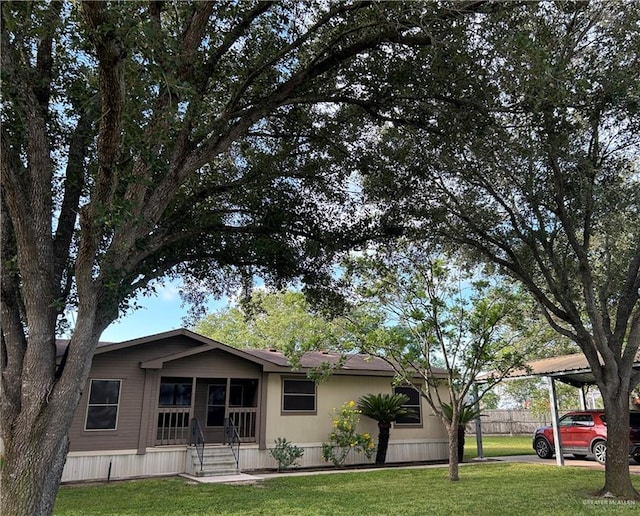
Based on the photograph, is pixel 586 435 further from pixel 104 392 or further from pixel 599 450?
pixel 104 392

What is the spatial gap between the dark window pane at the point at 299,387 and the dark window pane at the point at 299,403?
16 cm

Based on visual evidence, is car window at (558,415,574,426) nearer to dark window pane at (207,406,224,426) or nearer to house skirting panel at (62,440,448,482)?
house skirting panel at (62,440,448,482)

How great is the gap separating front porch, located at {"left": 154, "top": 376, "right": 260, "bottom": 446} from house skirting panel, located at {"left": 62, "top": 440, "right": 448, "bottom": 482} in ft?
1.06

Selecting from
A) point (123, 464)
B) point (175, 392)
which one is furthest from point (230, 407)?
point (123, 464)

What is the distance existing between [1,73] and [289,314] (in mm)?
27543

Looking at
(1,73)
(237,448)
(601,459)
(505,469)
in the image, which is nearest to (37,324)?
(1,73)

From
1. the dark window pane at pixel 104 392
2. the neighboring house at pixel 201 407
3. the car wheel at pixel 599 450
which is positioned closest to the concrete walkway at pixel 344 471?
the car wheel at pixel 599 450

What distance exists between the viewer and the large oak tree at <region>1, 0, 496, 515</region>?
4.15 meters

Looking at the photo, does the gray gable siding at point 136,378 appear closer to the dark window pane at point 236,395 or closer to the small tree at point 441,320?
the dark window pane at point 236,395

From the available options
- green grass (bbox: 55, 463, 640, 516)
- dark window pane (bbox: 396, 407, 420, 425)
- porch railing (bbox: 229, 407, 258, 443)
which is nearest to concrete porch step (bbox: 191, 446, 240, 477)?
porch railing (bbox: 229, 407, 258, 443)

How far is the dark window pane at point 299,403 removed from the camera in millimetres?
13883

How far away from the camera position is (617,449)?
8.34 m

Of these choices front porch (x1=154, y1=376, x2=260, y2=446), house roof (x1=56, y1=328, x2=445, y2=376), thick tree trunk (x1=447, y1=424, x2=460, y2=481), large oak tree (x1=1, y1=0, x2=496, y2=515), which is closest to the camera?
large oak tree (x1=1, y1=0, x2=496, y2=515)

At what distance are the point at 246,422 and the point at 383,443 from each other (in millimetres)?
4147
